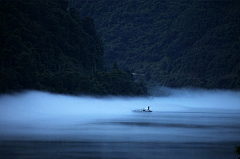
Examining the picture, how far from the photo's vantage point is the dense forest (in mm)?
70325

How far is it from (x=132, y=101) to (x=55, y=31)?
24.7m

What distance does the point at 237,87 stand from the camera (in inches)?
6850

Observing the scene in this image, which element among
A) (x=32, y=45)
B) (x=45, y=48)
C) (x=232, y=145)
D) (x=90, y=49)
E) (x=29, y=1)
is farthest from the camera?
(x=90, y=49)

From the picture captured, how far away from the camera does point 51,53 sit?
86.4 m

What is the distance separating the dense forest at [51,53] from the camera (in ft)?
231

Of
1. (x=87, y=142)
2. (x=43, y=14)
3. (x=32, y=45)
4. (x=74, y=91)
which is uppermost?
(x=43, y=14)

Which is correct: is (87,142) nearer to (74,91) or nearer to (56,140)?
(56,140)

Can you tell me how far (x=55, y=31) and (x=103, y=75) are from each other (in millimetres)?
12833

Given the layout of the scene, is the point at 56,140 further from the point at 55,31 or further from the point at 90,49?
the point at 90,49

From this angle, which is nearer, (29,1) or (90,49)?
(29,1)

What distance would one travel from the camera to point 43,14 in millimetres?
92188

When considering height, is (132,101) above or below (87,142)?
above

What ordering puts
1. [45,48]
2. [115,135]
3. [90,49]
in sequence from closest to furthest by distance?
[115,135] → [45,48] → [90,49]

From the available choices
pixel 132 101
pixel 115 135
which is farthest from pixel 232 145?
pixel 132 101
